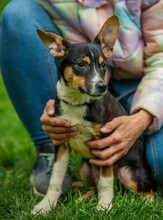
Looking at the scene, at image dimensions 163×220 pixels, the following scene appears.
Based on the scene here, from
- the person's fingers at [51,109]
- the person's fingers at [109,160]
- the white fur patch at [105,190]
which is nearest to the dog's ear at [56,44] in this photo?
the person's fingers at [51,109]

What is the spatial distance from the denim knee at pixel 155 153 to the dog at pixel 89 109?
0.15 ft

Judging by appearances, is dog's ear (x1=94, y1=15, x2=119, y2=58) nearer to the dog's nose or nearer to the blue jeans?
the dog's nose

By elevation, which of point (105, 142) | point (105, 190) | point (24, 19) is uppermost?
point (24, 19)

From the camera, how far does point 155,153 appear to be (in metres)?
3.76

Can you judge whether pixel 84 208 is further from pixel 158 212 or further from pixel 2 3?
pixel 2 3

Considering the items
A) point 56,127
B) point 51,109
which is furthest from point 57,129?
point 51,109

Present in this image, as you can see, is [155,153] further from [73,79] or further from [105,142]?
[73,79]

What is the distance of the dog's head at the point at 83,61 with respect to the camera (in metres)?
3.23

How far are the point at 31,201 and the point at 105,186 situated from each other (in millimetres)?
506

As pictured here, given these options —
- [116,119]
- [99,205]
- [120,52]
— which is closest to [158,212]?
[99,205]

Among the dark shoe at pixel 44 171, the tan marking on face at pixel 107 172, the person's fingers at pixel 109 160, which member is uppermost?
the person's fingers at pixel 109 160

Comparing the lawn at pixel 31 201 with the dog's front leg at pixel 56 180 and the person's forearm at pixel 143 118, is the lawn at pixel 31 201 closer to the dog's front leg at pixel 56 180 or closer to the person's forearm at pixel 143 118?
the dog's front leg at pixel 56 180

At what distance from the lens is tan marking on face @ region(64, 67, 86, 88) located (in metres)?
3.29

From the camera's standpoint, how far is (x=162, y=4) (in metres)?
3.78
